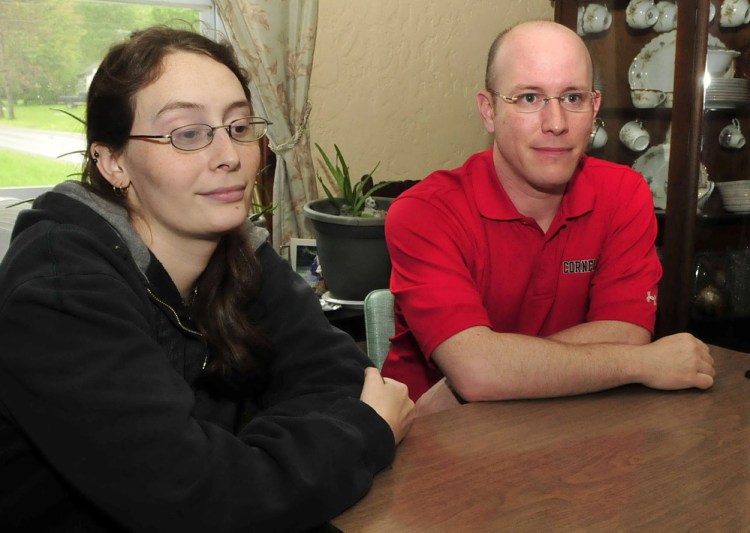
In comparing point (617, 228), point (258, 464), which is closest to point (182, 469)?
point (258, 464)

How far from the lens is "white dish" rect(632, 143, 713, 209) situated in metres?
2.88

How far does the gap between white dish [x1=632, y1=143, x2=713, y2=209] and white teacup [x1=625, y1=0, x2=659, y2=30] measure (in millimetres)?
471

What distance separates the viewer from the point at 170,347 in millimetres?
1211

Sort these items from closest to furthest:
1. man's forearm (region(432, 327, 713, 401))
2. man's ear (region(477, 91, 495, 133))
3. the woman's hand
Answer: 1. the woman's hand
2. man's forearm (region(432, 327, 713, 401))
3. man's ear (region(477, 91, 495, 133))

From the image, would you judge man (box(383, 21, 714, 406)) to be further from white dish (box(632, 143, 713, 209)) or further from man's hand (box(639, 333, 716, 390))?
white dish (box(632, 143, 713, 209))

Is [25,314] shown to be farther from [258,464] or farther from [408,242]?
[408,242]

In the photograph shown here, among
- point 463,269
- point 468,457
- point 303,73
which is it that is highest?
point 303,73

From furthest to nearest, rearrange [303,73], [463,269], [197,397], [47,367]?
[303,73] → [463,269] → [197,397] → [47,367]

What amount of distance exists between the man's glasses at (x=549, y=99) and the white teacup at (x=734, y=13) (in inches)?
53.2

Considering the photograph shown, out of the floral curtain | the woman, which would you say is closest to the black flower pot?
the floral curtain

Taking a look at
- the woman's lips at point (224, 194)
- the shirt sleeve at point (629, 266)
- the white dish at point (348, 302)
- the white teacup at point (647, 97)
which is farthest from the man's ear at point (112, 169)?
the white teacup at point (647, 97)

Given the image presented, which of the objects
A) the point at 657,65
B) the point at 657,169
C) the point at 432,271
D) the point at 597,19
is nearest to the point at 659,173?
the point at 657,169

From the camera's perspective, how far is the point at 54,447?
0.91 m

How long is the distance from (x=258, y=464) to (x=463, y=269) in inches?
31.6
